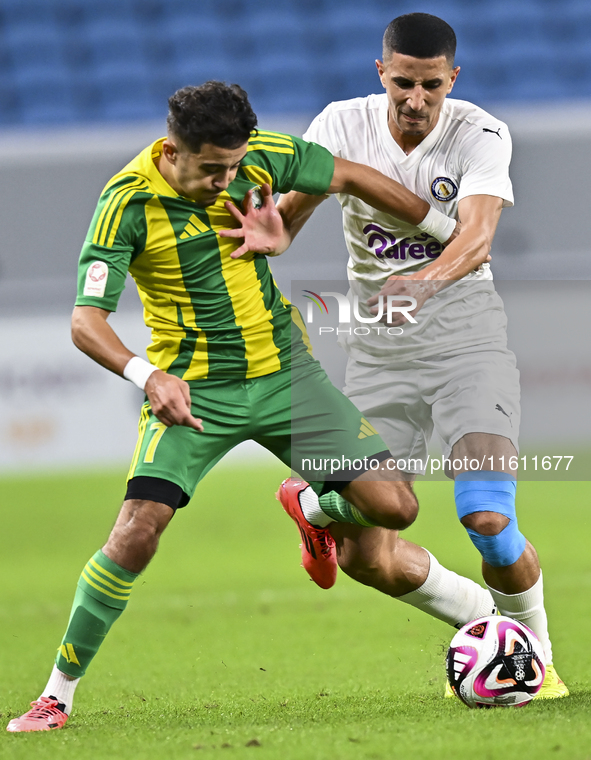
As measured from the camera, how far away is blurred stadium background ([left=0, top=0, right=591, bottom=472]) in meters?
9.36

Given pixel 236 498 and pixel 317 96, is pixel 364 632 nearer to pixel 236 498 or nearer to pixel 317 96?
pixel 236 498

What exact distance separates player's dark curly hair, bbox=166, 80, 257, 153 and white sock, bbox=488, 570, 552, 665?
6.51 ft

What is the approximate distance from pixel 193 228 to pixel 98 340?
603 millimetres

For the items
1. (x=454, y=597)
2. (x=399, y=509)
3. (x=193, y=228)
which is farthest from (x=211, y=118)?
(x=454, y=597)

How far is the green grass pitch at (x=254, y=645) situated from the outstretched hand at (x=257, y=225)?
5.59 ft

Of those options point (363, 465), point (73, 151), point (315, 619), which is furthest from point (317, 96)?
point (363, 465)

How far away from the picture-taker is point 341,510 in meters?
4.13

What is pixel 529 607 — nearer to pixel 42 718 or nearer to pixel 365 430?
pixel 365 430

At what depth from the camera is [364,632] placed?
569 centimetres

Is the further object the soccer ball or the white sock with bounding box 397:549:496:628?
the white sock with bounding box 397:549:496:628

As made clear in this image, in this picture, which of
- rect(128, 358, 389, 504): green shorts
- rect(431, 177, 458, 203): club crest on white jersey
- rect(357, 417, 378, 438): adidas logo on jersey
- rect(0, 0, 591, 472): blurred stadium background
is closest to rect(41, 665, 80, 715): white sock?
rect(128, 358, 389, 504): green shorts

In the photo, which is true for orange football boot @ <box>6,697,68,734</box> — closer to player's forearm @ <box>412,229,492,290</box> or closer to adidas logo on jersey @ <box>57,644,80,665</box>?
adidas logo on jersey @ <box>57,644,80,665</box>

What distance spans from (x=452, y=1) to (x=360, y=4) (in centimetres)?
118

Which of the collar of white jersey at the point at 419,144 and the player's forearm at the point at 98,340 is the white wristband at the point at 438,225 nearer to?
the collar of white jersey at the point at 419,144
